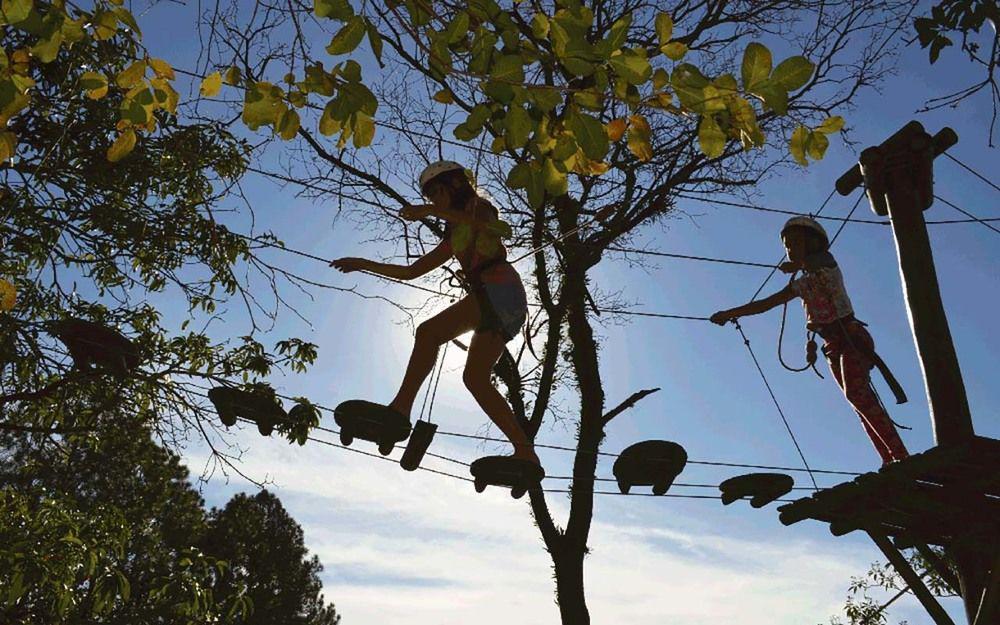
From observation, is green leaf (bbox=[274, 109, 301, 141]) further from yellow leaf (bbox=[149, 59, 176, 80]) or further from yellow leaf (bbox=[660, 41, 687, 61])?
yellow leaf (bbox=[660, 41, 687, 61])

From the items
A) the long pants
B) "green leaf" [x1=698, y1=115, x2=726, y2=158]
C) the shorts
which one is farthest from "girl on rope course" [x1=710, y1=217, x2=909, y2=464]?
"green leaf" [x1=698, y1=115, x2=726, y2=158]

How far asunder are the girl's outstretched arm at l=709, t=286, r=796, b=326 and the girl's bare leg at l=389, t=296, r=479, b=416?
1974mm

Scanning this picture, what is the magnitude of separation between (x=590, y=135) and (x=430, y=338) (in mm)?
2659

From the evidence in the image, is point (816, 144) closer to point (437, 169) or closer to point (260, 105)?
point (260, 105)

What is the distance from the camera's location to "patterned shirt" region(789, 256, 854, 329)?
5.65m

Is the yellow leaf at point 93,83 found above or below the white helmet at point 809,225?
below

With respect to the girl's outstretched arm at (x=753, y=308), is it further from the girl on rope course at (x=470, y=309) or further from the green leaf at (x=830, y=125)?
the green leaf at (x=830, y=125)

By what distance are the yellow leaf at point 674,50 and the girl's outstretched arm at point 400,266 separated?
7.97 feet

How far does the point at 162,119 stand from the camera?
279 inches

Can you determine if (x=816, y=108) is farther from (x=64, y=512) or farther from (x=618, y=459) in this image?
(x=64, y=512)

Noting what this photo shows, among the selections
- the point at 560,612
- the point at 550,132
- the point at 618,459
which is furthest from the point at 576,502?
the point at 550,132

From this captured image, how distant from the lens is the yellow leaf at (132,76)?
9.18 ft

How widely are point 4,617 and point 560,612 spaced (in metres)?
5.45

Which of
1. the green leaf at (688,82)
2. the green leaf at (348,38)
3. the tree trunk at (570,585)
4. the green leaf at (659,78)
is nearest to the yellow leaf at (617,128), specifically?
the green leaf at (659,78)
